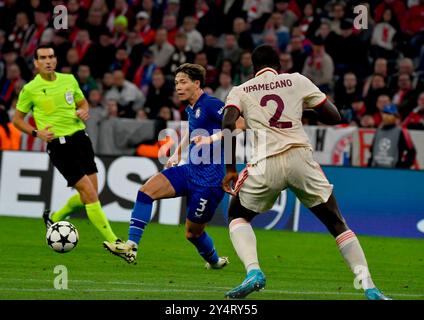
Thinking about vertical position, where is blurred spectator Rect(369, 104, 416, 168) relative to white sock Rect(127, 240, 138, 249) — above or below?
above

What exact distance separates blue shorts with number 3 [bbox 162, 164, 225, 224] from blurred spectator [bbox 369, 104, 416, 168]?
7538 millimetres

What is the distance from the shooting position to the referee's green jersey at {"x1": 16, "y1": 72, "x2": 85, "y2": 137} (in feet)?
47.8

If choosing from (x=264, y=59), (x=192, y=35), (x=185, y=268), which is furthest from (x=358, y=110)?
(x=264, y=59)

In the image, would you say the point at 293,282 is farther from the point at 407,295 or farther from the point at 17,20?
the point at 17,20

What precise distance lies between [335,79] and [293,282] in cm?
1103

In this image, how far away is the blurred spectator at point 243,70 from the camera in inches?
891

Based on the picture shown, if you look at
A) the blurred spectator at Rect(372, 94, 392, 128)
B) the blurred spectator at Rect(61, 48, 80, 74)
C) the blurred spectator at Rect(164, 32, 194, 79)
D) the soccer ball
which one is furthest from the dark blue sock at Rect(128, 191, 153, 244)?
the blurred spectator at Rect(61, 48, 80, 74)

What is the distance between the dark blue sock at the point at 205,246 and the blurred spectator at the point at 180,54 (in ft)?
36.1

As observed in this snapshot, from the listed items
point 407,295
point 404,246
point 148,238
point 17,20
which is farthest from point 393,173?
point 17,20

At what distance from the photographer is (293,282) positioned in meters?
11.7

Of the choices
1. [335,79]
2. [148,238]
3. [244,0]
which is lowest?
[148,238]

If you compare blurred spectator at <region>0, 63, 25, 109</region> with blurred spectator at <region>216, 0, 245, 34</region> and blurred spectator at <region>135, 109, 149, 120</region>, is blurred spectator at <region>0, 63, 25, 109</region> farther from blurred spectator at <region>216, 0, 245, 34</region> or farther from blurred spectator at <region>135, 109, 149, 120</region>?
blurred spectator at <region>216, 0, 245, 34</region>

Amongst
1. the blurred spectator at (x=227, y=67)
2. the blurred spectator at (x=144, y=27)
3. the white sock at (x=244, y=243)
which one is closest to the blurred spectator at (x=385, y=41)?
the blurred spectator at (x=227, y=67)

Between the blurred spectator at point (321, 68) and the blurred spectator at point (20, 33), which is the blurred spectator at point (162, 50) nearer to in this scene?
the blurred spectator at point (321, 68)
